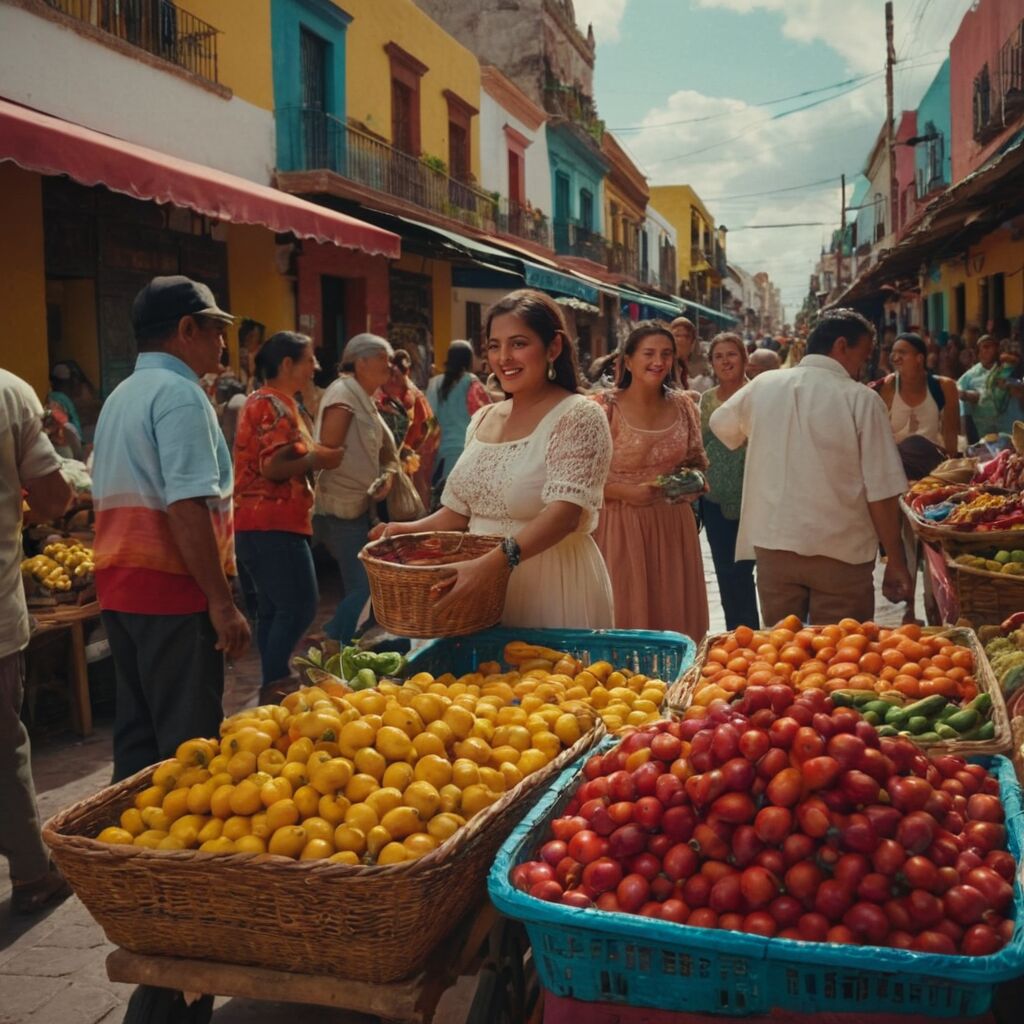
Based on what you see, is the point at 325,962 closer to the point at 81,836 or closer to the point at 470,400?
the point at 81,836

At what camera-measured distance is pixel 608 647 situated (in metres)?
3.57

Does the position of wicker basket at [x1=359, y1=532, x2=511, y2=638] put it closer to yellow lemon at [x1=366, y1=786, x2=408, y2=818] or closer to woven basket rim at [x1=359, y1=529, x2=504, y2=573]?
woven basket rim at [x1=359, y1=529, x2=504, y2=573]

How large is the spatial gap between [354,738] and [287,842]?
342 mm

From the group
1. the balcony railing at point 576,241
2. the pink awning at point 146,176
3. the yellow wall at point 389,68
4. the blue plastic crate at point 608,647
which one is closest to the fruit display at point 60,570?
the pink awning at point 146,176

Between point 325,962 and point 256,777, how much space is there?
434 millimetres

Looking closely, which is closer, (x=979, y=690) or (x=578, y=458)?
(x=979, y=690)

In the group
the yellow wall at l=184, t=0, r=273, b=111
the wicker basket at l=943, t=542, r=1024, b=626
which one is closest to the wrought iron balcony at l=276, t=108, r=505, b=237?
the yellow wall at l=184, t=0, r=273, b=111

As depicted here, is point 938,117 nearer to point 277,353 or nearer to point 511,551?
point 277,353

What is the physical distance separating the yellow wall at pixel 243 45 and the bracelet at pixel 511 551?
10.2 meters

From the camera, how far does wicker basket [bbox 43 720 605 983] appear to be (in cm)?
211

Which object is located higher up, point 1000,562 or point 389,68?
point 389,68

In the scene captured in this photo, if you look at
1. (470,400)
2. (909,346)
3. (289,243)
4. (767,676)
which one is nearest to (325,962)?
(767,676)

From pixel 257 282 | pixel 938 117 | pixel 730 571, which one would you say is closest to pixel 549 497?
pixel 730 571

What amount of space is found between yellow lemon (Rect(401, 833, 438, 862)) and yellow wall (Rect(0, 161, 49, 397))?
761 centimetres
